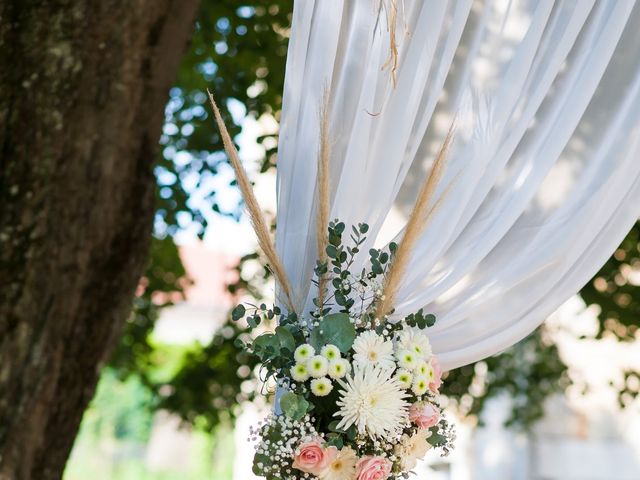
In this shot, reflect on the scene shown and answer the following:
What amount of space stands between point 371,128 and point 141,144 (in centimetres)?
57

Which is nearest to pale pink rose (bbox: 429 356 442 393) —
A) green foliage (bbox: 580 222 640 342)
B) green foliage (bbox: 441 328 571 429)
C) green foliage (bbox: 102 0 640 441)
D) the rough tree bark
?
the rough tree bark

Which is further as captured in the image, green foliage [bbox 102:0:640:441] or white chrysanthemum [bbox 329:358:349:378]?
green foliage [bbox 102:0:640:441]

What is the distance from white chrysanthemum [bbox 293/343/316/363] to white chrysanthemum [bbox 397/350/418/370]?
0.17m

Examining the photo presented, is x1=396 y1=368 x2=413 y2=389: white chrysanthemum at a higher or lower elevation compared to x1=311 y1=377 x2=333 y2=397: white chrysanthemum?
higher

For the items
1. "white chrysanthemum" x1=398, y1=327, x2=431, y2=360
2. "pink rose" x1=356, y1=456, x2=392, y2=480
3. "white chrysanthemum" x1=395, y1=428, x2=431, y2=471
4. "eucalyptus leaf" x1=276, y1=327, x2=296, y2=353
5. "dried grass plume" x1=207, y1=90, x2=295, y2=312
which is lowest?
"pink rose" x1=356, y1=456, x2=392, y2=480

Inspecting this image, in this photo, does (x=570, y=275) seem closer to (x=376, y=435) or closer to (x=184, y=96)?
(x=376, y=435)

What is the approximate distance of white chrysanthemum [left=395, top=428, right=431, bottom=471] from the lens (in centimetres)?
200

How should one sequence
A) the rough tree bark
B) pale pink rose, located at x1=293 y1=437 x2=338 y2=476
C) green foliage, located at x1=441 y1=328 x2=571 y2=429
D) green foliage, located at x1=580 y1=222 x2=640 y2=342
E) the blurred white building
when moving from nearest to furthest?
1. pale pink rose, located at x1=293 y1=437 x2=338 y2=476
2. the rough tree bark
3. green foliage, located at x1=580 y1=222 x2=640 y2=342
4. green foliage, located at x1=441 y1=328 x2=571 y2=429
5. the blurred white building

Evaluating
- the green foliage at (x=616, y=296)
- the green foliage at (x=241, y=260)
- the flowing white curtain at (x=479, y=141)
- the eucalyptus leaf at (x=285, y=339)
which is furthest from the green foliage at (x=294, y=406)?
the green foliage at (x=616, y=296)

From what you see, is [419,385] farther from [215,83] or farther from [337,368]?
[215,83]

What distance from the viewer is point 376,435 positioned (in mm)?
1937

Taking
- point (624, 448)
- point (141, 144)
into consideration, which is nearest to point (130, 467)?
point (624, 448)

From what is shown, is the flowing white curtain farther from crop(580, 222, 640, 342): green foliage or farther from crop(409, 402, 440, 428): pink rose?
crop(580, 222, 640, 342): green foliage

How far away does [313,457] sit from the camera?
1878mm
